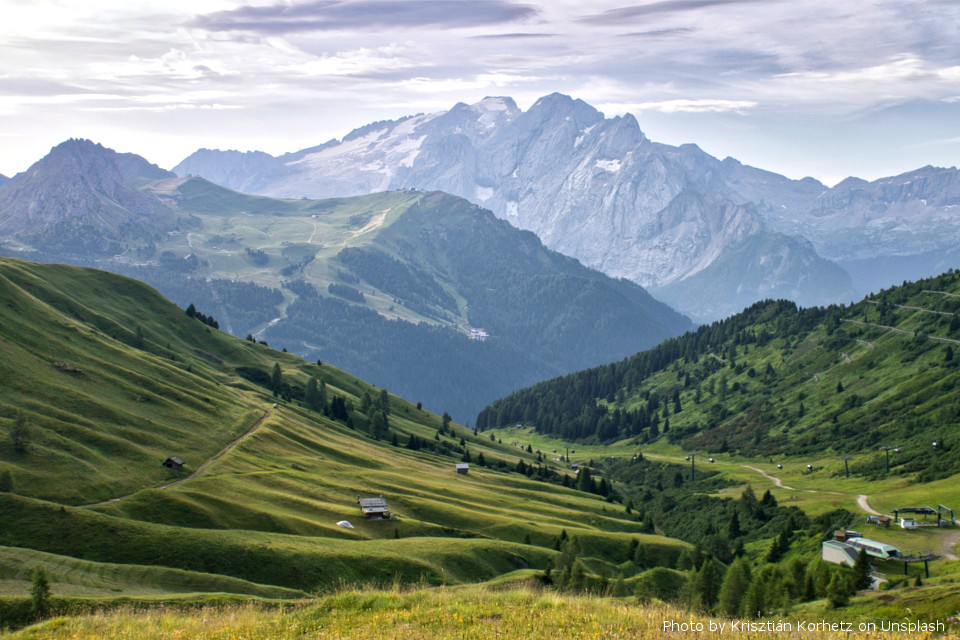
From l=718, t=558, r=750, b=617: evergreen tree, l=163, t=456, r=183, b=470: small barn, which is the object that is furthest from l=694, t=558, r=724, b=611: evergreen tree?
l=163, t=456, r=183, b=470: small barn

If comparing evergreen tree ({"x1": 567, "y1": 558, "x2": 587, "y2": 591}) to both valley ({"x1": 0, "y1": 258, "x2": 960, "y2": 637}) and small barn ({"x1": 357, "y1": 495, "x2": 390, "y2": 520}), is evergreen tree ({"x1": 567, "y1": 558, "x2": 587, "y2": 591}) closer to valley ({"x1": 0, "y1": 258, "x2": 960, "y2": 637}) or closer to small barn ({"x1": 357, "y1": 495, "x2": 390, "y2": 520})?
valley ({"x1": 0, "y1": 258, "x2": 960, "y2": 637})

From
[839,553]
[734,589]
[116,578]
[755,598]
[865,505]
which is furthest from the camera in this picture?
[865,505]

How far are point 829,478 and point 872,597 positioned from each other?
428 feet

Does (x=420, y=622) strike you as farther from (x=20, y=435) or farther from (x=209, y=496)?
(x=20, y=435)

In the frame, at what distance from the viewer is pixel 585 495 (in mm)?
193750

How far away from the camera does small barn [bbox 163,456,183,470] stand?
119m

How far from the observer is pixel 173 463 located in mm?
120000

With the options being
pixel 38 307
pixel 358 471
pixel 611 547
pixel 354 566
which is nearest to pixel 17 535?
pixel 354 566

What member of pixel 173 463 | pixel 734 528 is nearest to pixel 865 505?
pixel 734 528

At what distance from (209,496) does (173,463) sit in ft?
62.4

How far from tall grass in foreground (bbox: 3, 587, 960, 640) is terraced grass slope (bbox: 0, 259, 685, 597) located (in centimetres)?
1755

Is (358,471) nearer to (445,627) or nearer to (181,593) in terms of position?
(181,593)

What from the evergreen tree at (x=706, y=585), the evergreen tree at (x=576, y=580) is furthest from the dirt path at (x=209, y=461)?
the evergreen tree at (x=706, y=585)

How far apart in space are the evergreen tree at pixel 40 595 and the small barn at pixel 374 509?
59235mm
